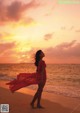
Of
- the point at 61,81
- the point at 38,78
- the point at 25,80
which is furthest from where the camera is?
the point at 61,81

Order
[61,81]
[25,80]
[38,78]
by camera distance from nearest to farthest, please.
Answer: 1. [38,78]
2. [25,80]
3. [61,81]

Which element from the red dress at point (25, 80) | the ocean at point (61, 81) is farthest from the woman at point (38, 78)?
the ocean at point (61, 81)

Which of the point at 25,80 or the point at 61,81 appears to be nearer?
the point at 25,80

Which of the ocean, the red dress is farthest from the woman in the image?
the ocean

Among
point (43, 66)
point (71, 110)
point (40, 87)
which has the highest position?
point (43, 66)

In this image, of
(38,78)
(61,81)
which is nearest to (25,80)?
(38,78)

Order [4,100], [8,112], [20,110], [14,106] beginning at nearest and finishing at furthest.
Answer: [8,112]
[20,110]
[14,106]
[4,100]

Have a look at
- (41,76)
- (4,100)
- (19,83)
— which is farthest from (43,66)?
(4,100)

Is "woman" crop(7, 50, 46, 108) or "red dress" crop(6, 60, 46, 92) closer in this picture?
"woman" crop(7, 50, 46, 108)

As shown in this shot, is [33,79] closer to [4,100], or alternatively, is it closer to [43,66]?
[43,66]

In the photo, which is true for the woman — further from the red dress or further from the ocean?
the ocean

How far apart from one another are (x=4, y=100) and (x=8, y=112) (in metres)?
2.14

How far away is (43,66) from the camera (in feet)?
26.5

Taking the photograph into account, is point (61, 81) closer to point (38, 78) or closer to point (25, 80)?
point (25, 80)
